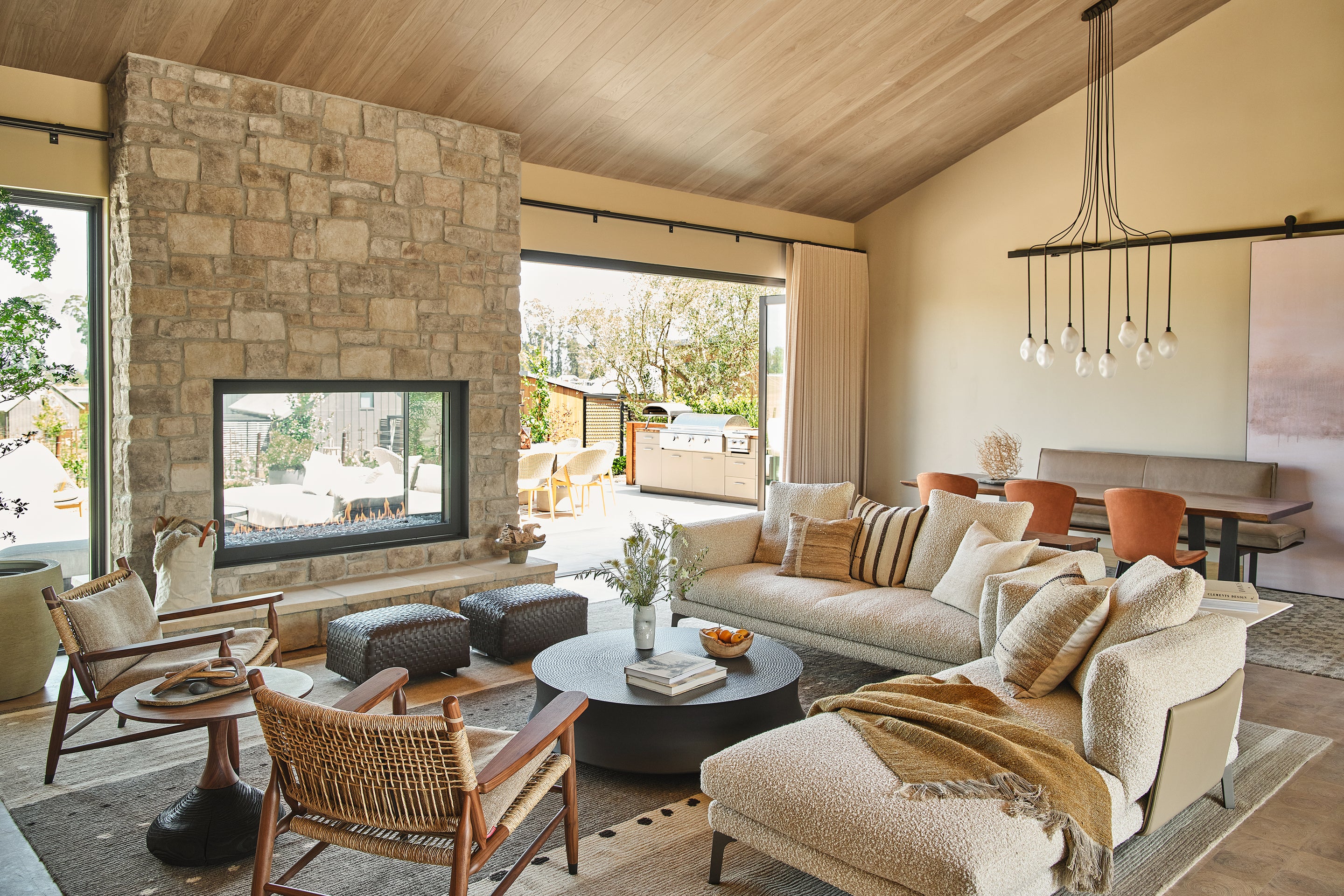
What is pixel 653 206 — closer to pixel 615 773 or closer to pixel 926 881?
pixel 615 773

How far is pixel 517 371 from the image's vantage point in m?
5.80

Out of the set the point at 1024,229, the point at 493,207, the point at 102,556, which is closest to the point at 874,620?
the point at 493,207

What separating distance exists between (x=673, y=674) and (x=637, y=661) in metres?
0.28

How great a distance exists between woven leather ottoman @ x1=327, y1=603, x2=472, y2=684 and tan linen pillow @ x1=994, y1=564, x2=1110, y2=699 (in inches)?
95.4

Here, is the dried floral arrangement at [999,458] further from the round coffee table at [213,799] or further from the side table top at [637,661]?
the round coffee table at [213,799]

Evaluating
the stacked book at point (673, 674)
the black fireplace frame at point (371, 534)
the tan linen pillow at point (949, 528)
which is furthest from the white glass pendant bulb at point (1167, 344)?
the black fireplace frame at point (371, 534)

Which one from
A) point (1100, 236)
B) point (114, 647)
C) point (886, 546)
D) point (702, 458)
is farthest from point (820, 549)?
point (702, 458)

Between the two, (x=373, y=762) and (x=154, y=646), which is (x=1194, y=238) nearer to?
(x=373, y=762)

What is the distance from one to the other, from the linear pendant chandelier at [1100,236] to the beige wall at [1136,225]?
0.22ft

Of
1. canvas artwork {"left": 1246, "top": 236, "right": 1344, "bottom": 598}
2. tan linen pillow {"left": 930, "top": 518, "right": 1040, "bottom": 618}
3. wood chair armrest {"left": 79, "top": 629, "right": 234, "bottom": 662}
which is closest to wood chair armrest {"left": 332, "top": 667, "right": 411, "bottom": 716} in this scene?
wood chair armrest {"left": 79, "top": 629, "right": 234, "bottom": 662}

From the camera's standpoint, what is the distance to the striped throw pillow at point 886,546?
4.50m

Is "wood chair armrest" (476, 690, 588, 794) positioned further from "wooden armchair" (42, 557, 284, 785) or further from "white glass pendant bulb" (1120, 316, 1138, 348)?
"white glass pendant bulb" (1120, 316, 1138, 348)

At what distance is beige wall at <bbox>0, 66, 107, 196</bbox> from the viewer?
427 centimetres

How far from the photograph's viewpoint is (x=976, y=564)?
12.8 feet
